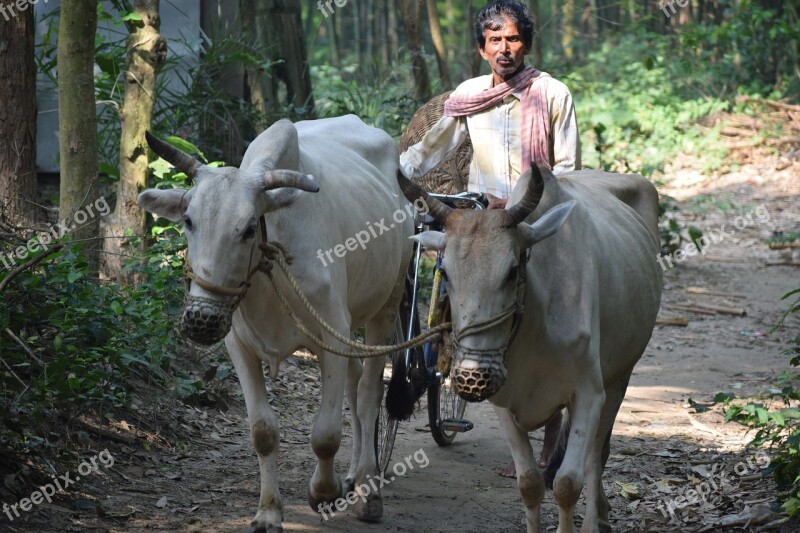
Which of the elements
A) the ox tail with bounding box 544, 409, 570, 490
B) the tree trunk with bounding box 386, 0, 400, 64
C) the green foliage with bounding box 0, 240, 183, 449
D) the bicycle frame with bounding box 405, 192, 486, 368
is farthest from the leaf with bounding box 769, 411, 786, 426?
the tree trunk with bounding box 386, 0, 400, 64

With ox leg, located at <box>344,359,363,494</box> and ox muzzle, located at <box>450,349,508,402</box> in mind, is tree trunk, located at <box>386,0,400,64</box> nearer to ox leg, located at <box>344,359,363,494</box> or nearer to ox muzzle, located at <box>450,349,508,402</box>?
ox leg, located at <box>344,359,363,494</box>

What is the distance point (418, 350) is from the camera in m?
5.72

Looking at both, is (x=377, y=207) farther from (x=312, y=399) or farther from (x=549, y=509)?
(x=312, y=399)

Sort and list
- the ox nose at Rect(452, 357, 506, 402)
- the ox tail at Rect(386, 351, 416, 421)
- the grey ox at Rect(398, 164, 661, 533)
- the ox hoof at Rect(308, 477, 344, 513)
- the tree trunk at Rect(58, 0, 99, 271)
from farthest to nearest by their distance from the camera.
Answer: the tree trunk at Rect(58, 0, 99, 271) → the ox tail at Rect(386, 351, 416, 421) → the ox hoof at Rect(308, 477, 344, 513) → the grey ox at Rect(398, 164, 661, 533) → the ox nose at Rect(452, 357, 506, 402)

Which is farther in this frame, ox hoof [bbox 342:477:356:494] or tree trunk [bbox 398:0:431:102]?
tree trunk [bbox 398:0:431:102]

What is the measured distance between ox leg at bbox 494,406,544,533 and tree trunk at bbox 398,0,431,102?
26.0 ft

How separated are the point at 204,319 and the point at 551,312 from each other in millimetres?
1378

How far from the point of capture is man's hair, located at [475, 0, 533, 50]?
512 cm

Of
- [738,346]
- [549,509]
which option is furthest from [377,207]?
[738,346]

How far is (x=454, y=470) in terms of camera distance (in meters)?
6.09

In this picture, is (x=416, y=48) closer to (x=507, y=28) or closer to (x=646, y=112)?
(x=507, y=28)

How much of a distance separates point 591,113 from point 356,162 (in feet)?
51.2

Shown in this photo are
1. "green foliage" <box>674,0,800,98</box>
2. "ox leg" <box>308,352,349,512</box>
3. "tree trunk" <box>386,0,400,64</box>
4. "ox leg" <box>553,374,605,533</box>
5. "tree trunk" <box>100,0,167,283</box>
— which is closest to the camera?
"ox leg" <box>553,374,605,533</box>

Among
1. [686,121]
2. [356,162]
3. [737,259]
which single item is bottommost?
[737,259]
